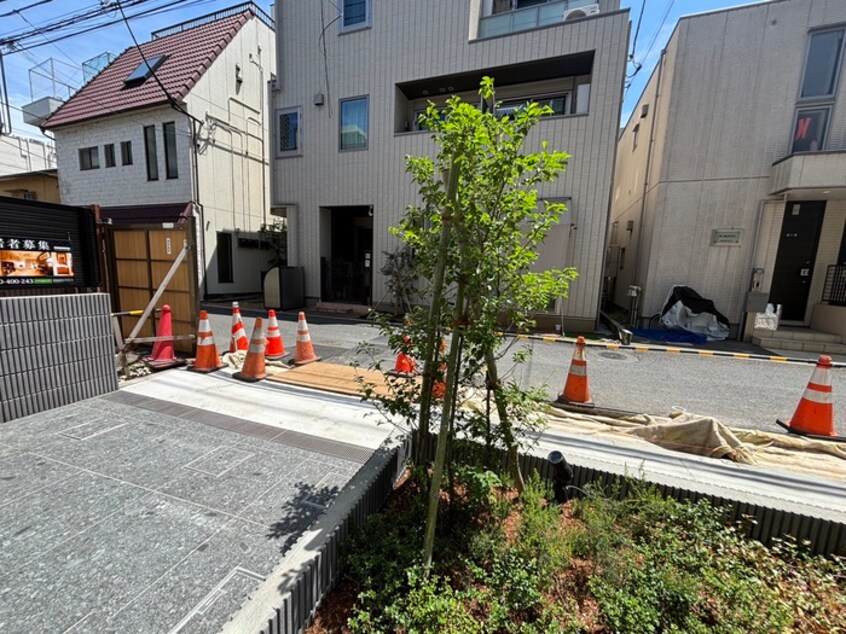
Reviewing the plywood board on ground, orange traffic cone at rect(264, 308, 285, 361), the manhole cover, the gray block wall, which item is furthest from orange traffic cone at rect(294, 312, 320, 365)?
the manhole cover

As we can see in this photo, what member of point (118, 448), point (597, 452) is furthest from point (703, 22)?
point (118, 448)

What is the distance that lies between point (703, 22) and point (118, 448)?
14.0 meters

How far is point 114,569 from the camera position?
1915mm

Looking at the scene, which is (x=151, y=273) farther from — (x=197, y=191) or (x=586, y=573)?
(x=197, y=191)

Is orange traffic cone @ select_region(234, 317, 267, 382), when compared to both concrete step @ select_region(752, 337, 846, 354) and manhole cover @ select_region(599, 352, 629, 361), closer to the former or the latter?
manhole cover @ select_region(599, 352, 629, 361)

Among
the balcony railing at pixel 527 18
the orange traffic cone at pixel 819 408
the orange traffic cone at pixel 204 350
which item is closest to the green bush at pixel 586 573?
the orange traffic cone at pixel 819 408

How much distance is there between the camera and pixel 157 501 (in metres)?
2.45

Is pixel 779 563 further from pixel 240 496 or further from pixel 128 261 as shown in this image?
pixel 128 261

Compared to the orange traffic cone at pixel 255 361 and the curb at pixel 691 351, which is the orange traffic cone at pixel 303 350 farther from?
the curb at pixel 691 351

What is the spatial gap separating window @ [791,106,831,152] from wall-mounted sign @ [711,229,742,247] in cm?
222

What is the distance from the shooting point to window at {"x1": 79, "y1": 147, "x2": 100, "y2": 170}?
A: 46.2ft

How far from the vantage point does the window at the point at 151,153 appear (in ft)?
42.1

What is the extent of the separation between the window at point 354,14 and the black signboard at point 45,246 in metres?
10.4

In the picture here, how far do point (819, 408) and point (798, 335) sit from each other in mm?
6276
